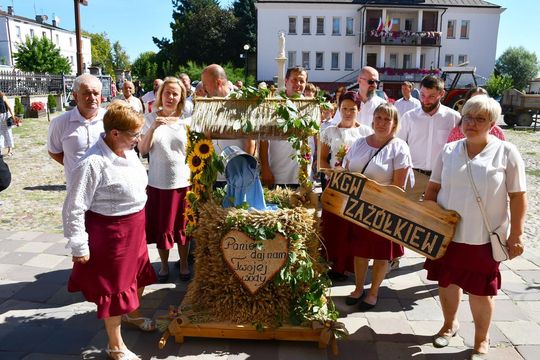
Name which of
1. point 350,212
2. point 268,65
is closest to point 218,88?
point 350,212

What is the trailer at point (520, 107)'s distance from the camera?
65.9 feet

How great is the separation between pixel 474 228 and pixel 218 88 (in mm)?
2715

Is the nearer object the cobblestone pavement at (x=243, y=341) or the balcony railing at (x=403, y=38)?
the cobblestone pavement at (x=243, y=341)

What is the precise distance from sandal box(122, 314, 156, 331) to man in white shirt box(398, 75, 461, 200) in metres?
2.98

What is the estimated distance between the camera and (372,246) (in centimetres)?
372

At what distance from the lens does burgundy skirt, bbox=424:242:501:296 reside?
2.94 m

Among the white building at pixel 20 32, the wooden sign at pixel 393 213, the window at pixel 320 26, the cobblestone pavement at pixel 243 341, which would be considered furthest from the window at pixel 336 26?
the wooden sign at pixel 393 213

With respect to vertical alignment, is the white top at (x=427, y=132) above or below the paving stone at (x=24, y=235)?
above

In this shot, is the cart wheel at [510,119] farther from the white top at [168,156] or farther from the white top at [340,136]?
the white top at [168,156]

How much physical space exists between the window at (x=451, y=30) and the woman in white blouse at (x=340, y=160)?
41401 mm

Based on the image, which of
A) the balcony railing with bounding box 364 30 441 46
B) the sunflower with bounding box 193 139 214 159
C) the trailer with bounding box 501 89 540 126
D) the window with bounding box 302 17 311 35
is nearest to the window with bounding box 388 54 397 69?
the balcony railing with bounding box 364 30 441 46

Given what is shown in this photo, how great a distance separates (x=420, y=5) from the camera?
38.9 m

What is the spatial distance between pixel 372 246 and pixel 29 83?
24.8 meters

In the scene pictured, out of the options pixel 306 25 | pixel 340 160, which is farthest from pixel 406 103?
pixel 306 25
